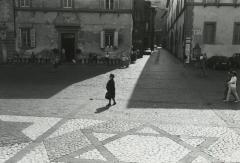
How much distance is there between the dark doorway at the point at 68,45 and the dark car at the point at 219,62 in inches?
541

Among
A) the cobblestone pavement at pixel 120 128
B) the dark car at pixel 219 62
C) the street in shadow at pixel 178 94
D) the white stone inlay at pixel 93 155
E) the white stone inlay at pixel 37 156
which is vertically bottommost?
the street in shadow at pixel 178 94

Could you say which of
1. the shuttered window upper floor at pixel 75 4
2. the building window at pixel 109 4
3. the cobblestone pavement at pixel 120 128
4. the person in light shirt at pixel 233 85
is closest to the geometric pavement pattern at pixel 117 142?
the cobblestone pavement at pixel 120 128

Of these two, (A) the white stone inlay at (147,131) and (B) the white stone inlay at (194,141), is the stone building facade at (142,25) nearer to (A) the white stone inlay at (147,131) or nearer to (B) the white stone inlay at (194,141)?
(A) the white stone inlay at (147,131)

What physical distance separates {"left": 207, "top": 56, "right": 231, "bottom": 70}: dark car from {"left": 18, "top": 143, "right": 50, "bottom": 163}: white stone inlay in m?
21.6

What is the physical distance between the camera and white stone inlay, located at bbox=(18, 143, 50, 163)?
6.05 meters

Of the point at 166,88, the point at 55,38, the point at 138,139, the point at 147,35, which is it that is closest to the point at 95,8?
the point at 55,38

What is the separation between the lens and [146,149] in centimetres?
681

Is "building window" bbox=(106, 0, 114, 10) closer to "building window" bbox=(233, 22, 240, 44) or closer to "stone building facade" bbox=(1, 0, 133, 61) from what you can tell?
"stone building facade" bbox=(1, 0, 133, 61)

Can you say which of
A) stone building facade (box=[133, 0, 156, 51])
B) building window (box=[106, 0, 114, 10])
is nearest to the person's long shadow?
building window (box=[106, 0, 114, 10])

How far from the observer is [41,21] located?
95.5 ft

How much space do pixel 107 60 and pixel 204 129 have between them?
20059mm

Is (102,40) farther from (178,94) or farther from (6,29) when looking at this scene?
(178,94)

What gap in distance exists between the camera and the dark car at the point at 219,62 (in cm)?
2528

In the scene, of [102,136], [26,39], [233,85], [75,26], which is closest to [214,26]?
[75,26]
